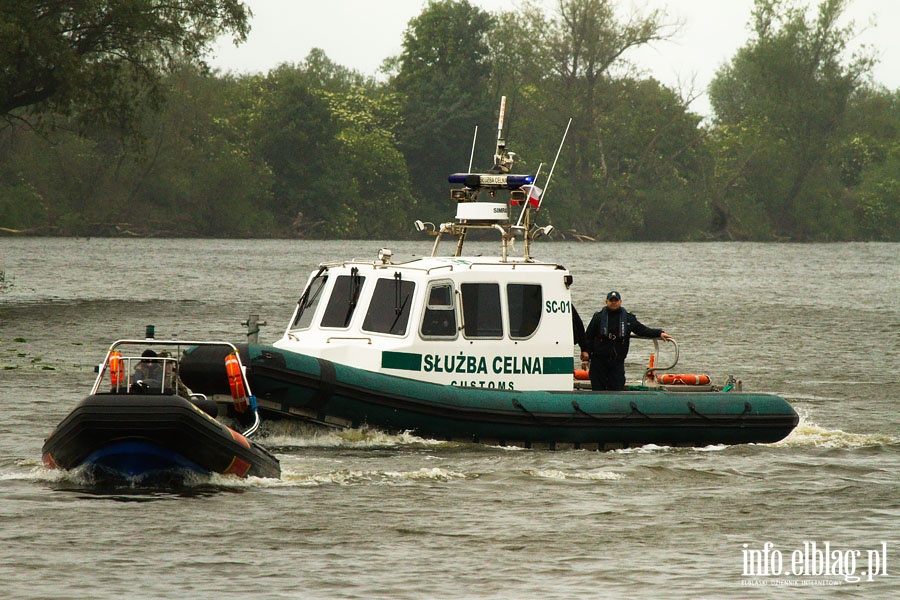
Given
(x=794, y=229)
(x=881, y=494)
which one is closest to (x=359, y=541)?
(x=881, y=494)

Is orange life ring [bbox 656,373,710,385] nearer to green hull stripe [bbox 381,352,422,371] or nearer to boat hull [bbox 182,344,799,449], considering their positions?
boat hull [bbox 182,344,799,449]

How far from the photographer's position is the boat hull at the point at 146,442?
39.8ft

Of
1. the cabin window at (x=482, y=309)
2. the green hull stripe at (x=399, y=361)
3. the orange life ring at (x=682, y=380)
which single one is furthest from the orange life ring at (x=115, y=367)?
the orange life ring at (x=682, y=380)

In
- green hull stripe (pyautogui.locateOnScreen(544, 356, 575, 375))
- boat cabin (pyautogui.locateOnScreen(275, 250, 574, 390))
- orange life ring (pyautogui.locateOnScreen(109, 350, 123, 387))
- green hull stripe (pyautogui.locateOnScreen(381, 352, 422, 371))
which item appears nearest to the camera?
orange life ring (pyautogui.locateOnScreen(109, 350, 123, 387))

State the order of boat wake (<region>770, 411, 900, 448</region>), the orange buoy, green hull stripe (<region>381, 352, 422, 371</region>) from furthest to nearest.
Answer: boat wake (<region>770, 411, 900, 448</region>) < green hull stripe (<region>381, 352, 422, 371</region>) < the orange buoy

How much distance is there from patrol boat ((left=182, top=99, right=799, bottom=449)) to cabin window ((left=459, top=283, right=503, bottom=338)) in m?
0.01

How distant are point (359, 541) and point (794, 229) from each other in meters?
89.0

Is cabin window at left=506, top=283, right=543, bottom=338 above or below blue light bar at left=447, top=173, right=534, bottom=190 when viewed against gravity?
below

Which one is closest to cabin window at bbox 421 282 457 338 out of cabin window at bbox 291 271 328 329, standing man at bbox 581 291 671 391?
cabin window at bbox 291 271 328 329

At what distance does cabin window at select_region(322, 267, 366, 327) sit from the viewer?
15.7 metres

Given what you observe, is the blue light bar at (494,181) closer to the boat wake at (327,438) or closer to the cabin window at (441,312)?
the cabin window at (441,312)

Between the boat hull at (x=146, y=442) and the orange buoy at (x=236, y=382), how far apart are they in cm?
45

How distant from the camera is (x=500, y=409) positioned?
15062mm

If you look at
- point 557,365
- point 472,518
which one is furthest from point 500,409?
Result: point 472,518
